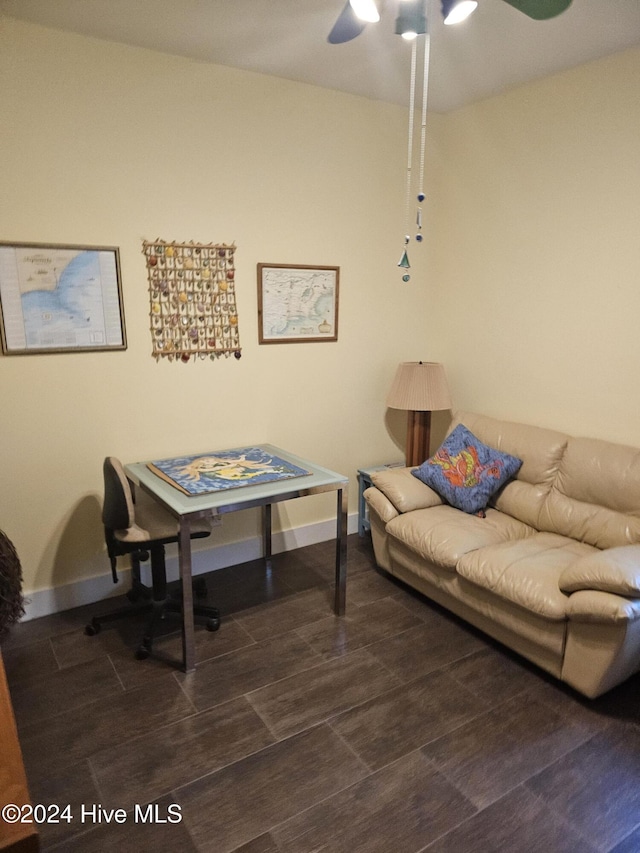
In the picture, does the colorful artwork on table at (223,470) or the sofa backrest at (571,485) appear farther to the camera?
the sofa backrest at (571,485)

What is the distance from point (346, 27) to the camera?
231 cm

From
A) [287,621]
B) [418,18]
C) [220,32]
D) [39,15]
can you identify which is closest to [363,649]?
[287,621]

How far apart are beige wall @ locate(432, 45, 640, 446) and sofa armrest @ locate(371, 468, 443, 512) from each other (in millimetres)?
841

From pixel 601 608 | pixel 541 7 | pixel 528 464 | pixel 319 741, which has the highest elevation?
pixel 541 7

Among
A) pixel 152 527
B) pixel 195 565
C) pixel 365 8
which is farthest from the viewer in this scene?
pixel 195 565

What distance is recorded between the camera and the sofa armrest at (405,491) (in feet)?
10.2

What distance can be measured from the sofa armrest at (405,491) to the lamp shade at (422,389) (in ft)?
1.55

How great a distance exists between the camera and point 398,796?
1.83 m

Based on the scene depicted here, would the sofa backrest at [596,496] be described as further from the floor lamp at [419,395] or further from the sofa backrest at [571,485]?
the floor lamp at [419,395]

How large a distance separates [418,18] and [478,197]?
5.50 ft

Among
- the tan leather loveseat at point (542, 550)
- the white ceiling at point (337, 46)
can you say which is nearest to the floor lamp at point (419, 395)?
the tan leather loveseat at point (542, 550)

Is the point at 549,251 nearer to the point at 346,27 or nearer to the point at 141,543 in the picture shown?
the point at 346,27

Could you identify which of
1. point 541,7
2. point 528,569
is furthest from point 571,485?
point 541,7

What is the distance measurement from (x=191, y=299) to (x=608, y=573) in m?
2.39
